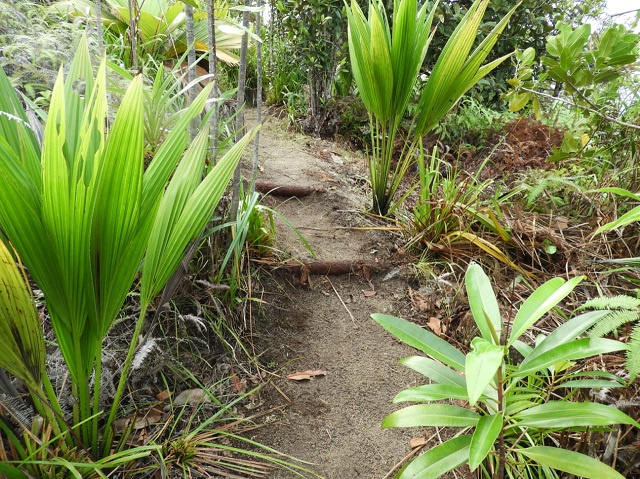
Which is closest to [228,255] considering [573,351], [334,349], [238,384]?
[238,384]

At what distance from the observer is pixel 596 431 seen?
1158mm

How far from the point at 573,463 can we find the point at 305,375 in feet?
3.38

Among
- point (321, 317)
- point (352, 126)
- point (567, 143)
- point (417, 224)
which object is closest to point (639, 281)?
point (567, 143)

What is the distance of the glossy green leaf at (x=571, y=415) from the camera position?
94cm

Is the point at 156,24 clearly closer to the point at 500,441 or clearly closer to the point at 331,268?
the point at 331,268

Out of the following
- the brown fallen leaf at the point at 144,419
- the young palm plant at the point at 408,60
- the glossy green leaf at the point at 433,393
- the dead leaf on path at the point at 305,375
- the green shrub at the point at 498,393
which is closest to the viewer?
the green shrub at the point at 498,393

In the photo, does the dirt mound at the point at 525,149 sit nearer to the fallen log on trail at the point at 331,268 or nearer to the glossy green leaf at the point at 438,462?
the fallen log on trail at the point at 331,268

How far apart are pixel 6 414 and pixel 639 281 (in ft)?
7.65

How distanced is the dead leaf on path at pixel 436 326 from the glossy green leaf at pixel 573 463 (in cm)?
97

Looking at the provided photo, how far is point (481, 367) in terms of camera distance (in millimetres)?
808

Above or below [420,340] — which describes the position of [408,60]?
above

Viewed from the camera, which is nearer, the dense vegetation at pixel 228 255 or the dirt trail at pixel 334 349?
the dense vegetation at pixel 228 255

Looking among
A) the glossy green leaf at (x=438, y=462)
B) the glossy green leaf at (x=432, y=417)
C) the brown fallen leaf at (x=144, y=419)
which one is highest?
the glossy green leaf at (x=432, y=417)

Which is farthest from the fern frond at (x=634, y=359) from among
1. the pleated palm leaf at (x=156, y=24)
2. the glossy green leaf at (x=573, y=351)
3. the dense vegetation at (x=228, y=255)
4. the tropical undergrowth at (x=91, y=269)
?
the pleated palm leaf at (x=156, y=24)
